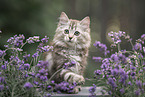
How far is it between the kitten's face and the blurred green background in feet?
1.22

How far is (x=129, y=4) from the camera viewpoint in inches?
381

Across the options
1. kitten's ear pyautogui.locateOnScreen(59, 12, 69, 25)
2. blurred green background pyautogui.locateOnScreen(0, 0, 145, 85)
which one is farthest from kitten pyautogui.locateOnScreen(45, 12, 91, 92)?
blurred green background pyautogui.locateOnScreen(0, 0, 145, 85)

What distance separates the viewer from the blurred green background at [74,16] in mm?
5520

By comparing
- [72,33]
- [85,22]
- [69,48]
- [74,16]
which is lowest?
[69,48]

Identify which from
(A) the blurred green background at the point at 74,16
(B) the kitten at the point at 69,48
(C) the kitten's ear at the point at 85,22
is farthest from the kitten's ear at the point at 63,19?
(A) the blurred green background at the point at 74,16

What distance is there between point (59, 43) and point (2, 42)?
2.27 meters

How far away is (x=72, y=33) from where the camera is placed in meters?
3.48

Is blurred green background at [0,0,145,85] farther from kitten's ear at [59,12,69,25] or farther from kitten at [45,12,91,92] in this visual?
kitten's ear at [59,12,69,25]

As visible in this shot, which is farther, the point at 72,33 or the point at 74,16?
the point at 74,16

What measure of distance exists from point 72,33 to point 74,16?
6919 millimetres

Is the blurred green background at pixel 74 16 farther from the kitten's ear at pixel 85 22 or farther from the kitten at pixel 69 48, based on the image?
the kitten's ear at pixel 85 22

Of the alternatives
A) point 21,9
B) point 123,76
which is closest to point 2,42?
point 21,9

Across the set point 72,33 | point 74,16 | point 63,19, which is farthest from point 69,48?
point 74,16

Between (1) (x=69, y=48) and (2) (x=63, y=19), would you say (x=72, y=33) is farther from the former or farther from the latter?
(2) (x=63, y=19)
